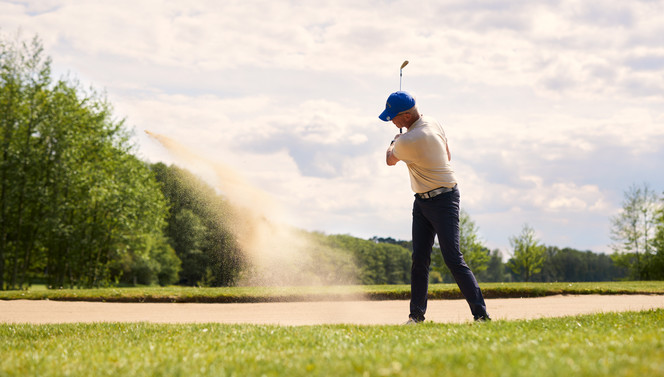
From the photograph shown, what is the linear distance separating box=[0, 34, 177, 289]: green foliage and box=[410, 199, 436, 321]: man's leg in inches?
973

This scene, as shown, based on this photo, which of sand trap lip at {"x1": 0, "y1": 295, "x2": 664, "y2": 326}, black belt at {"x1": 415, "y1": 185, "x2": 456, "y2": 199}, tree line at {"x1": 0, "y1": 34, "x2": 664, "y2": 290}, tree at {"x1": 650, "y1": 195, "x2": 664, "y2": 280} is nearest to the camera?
black belt at {"x1": 415, "y1": 185, "x2": 456, "y2": 199}

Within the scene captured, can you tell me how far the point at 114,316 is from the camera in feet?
34.6

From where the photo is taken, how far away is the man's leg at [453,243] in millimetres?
6941

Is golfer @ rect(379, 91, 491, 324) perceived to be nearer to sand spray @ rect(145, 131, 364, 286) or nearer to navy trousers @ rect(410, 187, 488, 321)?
navy trousers @ rect(410, 187, 488, 321)

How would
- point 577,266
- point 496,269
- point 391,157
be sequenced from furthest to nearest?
point 577,266, point 496,269, point 391,157

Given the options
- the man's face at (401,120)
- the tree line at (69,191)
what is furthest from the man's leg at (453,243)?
the tree line at (69,191)

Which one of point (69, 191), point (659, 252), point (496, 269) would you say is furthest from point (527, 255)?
point (496, 269)

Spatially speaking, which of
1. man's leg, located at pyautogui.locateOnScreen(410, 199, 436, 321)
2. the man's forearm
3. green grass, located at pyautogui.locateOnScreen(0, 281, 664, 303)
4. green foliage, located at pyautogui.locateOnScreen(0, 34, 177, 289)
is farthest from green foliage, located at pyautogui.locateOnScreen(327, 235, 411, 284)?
the man's forearm

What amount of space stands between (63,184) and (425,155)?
2641 centimetres

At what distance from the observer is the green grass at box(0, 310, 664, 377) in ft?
11.9

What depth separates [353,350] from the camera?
4680mm

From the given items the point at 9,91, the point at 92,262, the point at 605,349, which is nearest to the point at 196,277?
the point at 92,262

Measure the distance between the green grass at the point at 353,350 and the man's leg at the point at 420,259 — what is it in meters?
0.78

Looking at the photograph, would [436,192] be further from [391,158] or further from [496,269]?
[496,269]
